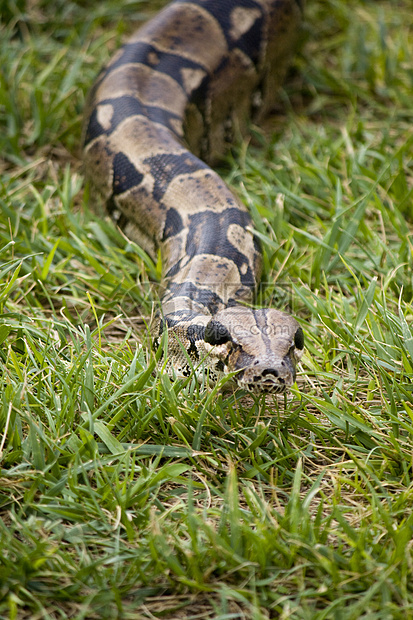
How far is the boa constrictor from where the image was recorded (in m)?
3.84

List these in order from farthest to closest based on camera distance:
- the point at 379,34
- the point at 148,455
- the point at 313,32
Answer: the point at 313,32 < the point at 379,34 < the point at 148,455

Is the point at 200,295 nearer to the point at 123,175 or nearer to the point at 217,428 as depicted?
the point at 217,428

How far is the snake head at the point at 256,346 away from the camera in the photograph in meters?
3.41

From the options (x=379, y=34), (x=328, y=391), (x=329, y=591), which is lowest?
(x=328, y=391)

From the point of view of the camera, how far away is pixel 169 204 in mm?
5395

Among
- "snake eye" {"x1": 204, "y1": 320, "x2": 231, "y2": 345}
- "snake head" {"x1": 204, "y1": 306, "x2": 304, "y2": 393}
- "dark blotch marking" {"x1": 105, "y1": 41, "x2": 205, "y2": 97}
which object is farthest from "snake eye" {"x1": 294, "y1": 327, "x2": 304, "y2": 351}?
"dark blotch marking" {"x1": 105, "y1": 41, "x2": 205, "y2": 97}

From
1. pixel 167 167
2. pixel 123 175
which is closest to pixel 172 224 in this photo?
pixel 167 167

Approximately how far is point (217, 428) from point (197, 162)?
115 inches

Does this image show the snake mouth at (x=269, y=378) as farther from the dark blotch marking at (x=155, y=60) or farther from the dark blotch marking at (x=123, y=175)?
the dark blotch marking at (x=155, y=60)

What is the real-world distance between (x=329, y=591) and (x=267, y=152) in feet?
17.0

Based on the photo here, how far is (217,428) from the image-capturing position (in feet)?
11.7

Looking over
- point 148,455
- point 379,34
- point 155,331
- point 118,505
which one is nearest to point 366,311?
point 155,331

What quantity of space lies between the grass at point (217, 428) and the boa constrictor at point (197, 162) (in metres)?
0.27

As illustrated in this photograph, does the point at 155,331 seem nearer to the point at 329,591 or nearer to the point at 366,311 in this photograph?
the point at 366,311
